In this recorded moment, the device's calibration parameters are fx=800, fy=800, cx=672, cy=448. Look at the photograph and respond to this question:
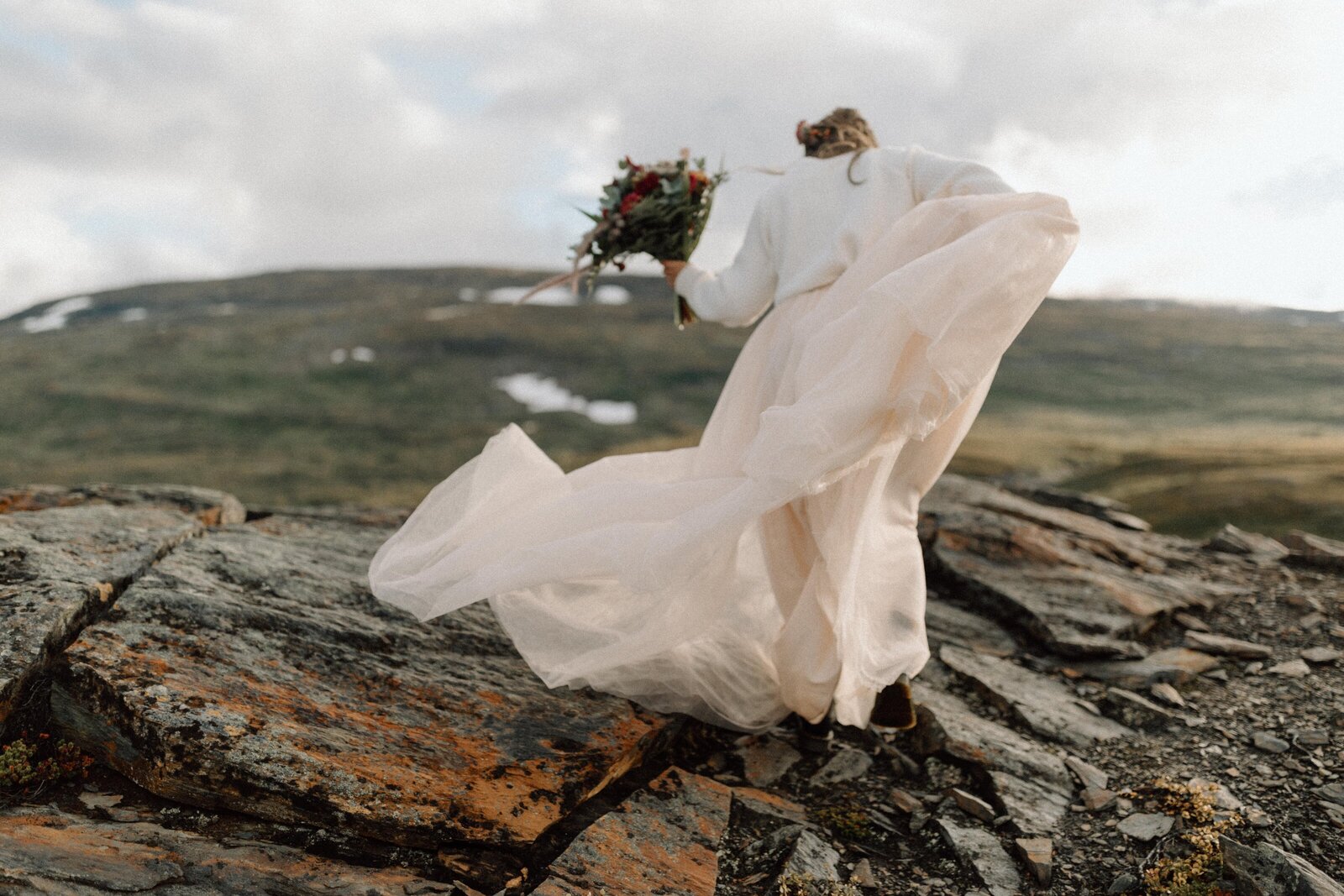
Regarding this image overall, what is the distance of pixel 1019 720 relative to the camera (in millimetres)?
5691

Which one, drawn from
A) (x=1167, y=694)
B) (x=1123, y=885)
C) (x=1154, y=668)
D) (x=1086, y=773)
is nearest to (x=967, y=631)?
(x=1154, y=668)

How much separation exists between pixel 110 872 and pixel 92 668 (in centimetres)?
126

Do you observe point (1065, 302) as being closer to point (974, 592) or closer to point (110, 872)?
point (974, 592)

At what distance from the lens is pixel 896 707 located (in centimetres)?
522

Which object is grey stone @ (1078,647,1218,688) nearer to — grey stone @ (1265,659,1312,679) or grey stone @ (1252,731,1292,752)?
grey stone @ (1265,659,1312,679)

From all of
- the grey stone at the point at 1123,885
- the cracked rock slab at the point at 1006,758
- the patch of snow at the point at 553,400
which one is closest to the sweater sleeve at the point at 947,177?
the cracked rock slab at the point at 1006,758

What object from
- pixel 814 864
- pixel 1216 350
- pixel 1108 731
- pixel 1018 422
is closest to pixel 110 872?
pixel 814 864

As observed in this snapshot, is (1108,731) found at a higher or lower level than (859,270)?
lower

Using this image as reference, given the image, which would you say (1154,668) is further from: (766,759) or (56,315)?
(56,315)

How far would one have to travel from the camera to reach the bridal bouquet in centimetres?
591

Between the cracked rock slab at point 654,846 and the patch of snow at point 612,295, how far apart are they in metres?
92.5

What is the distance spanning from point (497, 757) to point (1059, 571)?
6.05 m

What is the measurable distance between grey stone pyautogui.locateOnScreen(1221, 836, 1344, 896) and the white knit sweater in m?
3.42

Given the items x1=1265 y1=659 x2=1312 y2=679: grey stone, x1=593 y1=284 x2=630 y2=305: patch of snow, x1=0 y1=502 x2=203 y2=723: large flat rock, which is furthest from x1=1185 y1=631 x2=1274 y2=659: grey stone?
x1=593 y1=284 x2=630 y2=305: patch of snow
